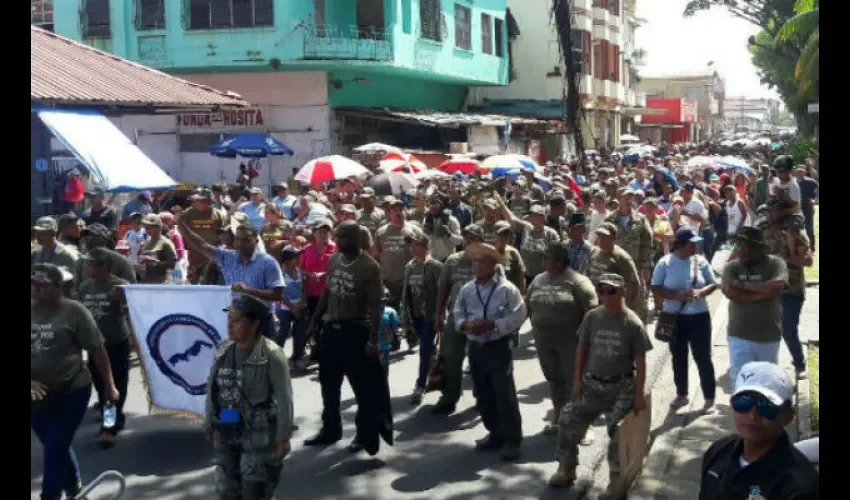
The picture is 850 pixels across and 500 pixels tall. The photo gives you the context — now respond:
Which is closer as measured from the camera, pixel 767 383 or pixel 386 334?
pixel 767 383

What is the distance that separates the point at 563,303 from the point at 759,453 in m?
4.16

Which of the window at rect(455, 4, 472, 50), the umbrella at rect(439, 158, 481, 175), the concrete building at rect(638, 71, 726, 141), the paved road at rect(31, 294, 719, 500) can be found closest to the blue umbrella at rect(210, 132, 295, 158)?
the umbrella at rect(439, 158, 481, 175)

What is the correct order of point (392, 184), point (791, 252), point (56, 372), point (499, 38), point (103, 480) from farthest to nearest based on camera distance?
point (499, 38) → point (392, 184) → point (791, 252) → point (56, 372) → point (103, 480)

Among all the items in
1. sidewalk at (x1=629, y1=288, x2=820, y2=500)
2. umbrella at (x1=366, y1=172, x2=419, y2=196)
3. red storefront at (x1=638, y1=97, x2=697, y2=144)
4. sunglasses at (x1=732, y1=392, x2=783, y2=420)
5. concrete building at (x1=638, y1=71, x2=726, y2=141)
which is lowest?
sidewalk at (x1=629, y1=288, x2=820, y2=500)

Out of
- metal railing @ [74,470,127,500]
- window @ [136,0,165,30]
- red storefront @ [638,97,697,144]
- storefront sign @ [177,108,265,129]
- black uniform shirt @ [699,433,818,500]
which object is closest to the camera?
black uniform shirt @ [699,433,818,500]

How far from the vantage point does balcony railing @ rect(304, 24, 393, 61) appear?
27359mm

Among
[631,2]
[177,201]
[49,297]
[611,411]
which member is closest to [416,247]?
[611,411]

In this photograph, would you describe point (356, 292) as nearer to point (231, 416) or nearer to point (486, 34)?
point (231, 416)

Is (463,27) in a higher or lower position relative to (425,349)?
higher

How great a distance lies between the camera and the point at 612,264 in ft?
31.4

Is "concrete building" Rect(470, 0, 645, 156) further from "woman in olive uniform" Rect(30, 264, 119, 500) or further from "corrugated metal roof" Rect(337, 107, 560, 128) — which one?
"woman in olive uniform" Rect(30, 264, 119, 500)

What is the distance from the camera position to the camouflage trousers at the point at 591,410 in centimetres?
723

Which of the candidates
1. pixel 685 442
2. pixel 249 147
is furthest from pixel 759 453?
pixel 249 147

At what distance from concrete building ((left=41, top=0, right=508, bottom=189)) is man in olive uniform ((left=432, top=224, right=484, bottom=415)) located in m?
18.9
